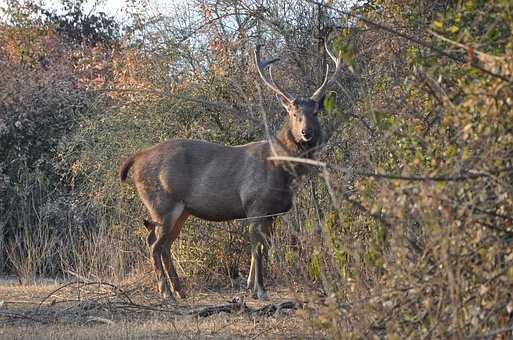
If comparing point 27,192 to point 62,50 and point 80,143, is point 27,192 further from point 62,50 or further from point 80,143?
A: point 62,50

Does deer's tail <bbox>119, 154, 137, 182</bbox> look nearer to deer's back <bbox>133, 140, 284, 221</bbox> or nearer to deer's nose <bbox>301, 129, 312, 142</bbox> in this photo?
deer's back <bbox>133, 140, 284, 221</bbox>

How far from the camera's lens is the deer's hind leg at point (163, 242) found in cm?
1036

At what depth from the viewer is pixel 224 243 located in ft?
37.7

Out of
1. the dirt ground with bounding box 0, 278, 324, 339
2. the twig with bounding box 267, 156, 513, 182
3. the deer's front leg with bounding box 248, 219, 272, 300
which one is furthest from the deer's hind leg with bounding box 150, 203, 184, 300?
the twig with bounding box 267, 156, 513, 182

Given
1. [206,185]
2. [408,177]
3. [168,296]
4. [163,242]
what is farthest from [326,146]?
[408,177]

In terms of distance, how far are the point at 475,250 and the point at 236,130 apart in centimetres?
799

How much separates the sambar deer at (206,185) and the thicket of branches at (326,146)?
0.38 m

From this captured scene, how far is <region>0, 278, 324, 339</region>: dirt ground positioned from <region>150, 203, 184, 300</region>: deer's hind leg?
0.31m

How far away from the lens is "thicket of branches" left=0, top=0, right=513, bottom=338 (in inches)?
171

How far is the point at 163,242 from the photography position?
34.4 feet

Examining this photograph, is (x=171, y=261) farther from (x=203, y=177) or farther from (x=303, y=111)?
(x=303, y=111)

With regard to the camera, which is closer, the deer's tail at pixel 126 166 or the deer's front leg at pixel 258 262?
the deer's front leg at pixel 258 262

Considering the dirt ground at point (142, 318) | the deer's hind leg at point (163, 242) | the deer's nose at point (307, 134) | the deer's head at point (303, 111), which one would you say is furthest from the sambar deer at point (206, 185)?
the dirt ground at point (142, 318)

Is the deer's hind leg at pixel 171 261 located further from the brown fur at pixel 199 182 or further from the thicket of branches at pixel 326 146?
the thicket of branches at pixel 326 146
